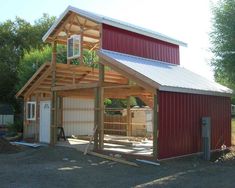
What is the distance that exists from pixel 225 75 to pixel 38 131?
1058cm

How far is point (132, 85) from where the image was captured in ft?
53.3

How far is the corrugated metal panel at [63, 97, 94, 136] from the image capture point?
82.2 ft

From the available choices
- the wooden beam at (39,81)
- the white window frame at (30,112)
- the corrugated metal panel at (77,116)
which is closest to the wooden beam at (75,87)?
the wooden beam at (39,81)

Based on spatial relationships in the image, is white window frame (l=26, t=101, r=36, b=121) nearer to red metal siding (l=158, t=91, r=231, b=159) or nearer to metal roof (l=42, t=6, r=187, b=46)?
metal roof (l=42, t=6, r=187, b=46)

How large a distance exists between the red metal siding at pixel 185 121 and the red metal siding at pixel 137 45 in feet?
12.6

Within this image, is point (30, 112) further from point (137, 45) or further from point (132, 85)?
point (132, 85)

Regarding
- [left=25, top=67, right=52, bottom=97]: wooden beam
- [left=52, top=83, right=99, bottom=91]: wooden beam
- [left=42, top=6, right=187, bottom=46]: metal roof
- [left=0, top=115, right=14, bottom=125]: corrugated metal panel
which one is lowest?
[left=0, top=115, right=14, bottom=125]: corrugated metal panel

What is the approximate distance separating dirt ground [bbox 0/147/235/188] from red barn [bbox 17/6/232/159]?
4.43 feet

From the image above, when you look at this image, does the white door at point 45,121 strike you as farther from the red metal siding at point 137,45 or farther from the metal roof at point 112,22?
the red metal siding at point 137,45

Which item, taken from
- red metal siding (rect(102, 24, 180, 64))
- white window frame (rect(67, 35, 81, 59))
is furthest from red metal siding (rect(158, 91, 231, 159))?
white window frame (rect(67, 35, 81, 59))

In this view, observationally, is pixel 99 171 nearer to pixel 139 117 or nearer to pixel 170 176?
pixel 170 176

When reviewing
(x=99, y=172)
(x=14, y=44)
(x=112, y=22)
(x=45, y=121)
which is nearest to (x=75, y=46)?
(x=112, y=22)

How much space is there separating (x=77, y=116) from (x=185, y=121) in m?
10.8

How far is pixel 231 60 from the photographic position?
744 inches
